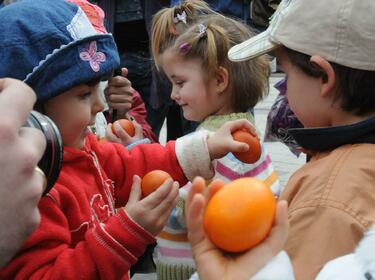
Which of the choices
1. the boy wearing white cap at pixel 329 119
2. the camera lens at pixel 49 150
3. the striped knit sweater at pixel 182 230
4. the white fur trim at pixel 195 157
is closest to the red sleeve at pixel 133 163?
the white fur trim at pixel 195 157

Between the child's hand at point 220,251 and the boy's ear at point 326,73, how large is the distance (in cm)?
61

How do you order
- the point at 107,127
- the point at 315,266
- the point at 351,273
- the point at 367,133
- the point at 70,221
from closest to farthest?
the point at 351,273, the point at 315,266, the point at 367,133, the point at 70,221, the point at 107,127

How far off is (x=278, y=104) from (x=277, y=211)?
6.16 ft

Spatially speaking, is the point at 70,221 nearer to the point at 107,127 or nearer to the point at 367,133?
the point at 367,133

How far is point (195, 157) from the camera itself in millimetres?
2041

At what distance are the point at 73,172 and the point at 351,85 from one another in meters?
0.91

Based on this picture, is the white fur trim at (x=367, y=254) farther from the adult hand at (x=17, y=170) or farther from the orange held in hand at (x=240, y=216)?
the adult hand at (x=17, y=170)

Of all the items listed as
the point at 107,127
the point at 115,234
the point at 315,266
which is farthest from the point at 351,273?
the point at 107,127

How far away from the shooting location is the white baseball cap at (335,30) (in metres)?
1.49

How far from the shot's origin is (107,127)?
263 centimetres

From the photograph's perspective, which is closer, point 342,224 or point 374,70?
point 342,224

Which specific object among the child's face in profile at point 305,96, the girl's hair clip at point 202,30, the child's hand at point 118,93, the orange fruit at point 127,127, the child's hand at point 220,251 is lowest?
the orange fruit at point 127,127

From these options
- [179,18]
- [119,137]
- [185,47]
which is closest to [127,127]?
[119,137]

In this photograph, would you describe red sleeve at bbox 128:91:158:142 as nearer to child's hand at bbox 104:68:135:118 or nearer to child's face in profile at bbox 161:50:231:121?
Answer: child's hand at bbox 104:68:135:118
